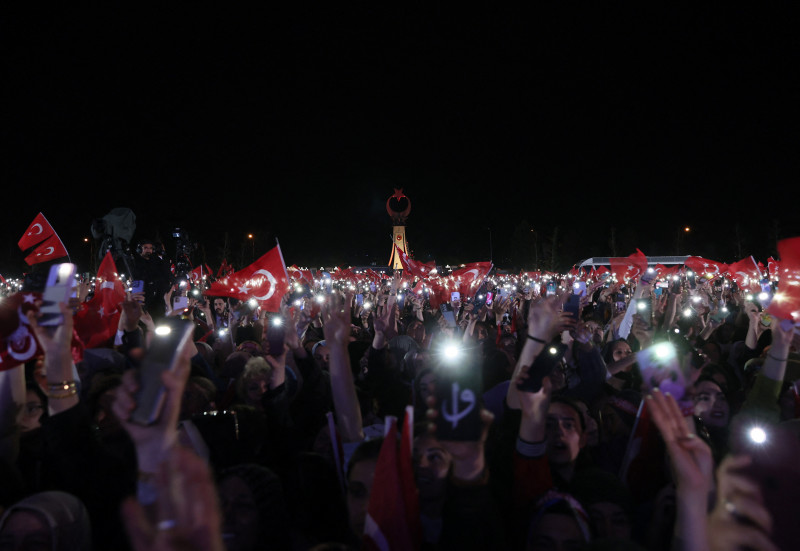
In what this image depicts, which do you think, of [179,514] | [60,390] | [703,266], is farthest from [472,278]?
[179,514]

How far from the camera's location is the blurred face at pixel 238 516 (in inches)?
87.8

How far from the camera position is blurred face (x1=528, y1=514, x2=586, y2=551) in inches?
81.4

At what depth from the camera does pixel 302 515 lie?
2885 millimetres

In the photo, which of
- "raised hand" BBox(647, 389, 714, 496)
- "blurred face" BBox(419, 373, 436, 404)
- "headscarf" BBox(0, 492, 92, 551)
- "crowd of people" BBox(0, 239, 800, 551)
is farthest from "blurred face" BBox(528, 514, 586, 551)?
"headscarf" BBox(0, 492, 92, 551)

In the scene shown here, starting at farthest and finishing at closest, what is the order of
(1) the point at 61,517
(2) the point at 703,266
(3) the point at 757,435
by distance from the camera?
1. (2) the point at 703,266
2. (3) the point at 757,435
3. (1) the point at 61,517

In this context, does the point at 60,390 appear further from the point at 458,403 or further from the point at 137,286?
the point at 137,286

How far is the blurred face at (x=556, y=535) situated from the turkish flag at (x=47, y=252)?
25.3 feet

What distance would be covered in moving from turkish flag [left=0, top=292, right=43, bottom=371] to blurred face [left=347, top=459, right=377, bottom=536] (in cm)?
192

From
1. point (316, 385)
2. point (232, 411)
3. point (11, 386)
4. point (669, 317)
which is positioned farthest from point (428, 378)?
point (669, 317)

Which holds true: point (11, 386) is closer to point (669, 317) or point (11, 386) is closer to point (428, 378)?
point (428, 378)

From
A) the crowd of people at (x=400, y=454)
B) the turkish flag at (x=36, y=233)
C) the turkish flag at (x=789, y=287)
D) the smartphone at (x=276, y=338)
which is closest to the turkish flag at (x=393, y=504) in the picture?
the crowd of people at (x=400, y=454)

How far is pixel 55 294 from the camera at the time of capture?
2473 millimetres

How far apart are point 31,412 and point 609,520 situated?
3292 mm

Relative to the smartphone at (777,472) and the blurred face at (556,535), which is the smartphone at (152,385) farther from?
the smartphone at (777,472)
